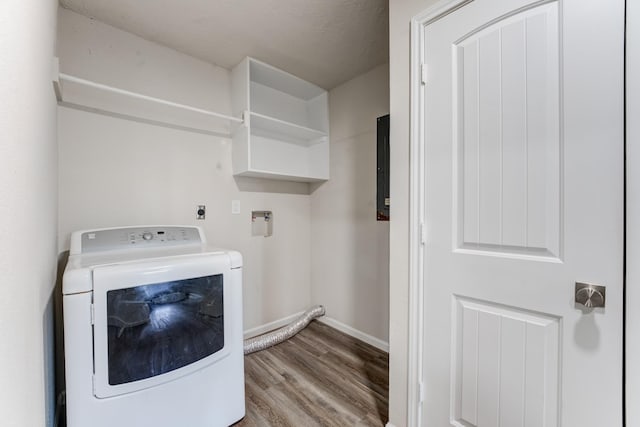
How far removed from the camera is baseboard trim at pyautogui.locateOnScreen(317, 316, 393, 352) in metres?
2.34

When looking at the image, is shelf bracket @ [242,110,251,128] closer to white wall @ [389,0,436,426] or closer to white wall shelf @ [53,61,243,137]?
white wall shelf @ [53,61,243,137]

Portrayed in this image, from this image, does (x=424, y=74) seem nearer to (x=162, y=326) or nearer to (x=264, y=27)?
(x=264, y=27)

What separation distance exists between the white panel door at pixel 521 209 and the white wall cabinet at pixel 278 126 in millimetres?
1404

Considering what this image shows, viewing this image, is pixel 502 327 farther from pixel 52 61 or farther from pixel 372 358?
pixel 52 61

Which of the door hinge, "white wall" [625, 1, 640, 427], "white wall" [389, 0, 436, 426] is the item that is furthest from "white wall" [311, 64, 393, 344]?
"white wall" [625, 1, 640, 427]

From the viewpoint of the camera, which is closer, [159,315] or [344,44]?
[159,315]

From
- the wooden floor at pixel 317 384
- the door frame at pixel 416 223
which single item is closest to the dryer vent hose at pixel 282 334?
the wooden floor at pixel 317 384

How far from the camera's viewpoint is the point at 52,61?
127 centimetres

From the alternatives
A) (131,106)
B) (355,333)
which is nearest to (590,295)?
(355,333)

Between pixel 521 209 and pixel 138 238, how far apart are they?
195 cm

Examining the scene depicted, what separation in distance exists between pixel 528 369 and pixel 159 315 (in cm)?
153

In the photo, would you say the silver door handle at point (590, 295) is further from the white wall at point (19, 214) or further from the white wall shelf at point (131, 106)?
the white wall shelf at point (131, 106)

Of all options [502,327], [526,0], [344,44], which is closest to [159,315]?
[502,327]

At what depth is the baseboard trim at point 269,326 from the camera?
2.49 meters
